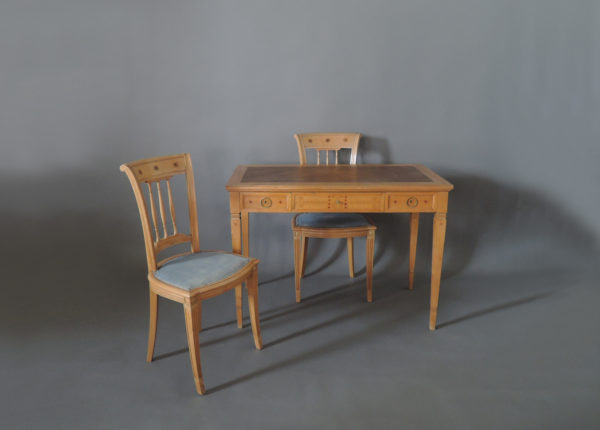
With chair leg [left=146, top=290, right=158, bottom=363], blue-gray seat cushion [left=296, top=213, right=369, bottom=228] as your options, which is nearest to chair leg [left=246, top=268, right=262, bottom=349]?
chair leg [left=146, top=290, right=158, bottom=363]

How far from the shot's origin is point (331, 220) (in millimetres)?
2629

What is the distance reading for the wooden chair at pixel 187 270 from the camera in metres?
1.83

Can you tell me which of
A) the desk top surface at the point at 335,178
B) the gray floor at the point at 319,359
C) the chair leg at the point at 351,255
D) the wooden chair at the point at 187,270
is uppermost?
the desk top surface at the point at 335,178

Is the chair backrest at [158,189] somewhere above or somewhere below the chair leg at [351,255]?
above

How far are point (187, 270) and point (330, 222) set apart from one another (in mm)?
950

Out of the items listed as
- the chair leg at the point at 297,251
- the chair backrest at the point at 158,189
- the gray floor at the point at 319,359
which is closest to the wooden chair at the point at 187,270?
the chair backrest at the point at 158,189

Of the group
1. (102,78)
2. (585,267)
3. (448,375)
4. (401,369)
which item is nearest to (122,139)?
(102,78)

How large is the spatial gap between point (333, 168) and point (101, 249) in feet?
5.48

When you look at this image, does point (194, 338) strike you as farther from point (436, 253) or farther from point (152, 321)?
point (436, 253)

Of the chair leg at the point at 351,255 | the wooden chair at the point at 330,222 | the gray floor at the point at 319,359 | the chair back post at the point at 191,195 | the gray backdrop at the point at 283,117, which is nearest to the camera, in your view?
the gray floor at the point at 319,359

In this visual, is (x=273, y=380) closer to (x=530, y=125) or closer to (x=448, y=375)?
(x=448, y=375)

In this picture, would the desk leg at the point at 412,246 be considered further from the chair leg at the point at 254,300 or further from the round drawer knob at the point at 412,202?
the chair leg at the point at 254,300

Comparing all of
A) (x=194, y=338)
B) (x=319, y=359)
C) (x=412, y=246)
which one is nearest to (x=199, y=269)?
(x=194, y=338)

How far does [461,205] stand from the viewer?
2.99 meters
